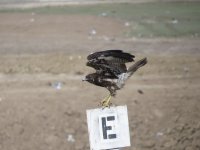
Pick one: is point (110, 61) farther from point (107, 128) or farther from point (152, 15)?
point (152, 15)

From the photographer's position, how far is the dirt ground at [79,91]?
962cm

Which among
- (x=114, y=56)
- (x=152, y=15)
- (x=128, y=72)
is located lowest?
(x=128, y=72)

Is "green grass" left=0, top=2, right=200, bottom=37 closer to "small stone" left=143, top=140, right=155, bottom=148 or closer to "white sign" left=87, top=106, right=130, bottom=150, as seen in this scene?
"small stone" left=143, top=140, right=155, bottom=148

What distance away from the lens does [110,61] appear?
579cm

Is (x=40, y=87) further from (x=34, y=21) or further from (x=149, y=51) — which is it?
(x=34, y=21)

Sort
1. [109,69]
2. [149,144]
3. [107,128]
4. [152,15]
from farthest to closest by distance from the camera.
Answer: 1. [152,15]
2. [149,144]
3. [109,69]
4. [107,128]

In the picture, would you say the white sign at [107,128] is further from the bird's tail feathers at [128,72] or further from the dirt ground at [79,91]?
the dirt ground at [79,91]

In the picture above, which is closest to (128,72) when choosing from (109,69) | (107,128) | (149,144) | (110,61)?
(109,69)

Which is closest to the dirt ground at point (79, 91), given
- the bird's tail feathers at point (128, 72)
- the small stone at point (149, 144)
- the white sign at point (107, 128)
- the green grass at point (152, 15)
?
the small stone at point (149, 144)

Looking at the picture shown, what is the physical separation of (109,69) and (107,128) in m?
0.67

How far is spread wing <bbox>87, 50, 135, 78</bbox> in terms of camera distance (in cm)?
570

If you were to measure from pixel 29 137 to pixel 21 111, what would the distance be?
3.84 ft

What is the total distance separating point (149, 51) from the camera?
16.5 metres

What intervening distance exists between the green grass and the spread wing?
12558mm
